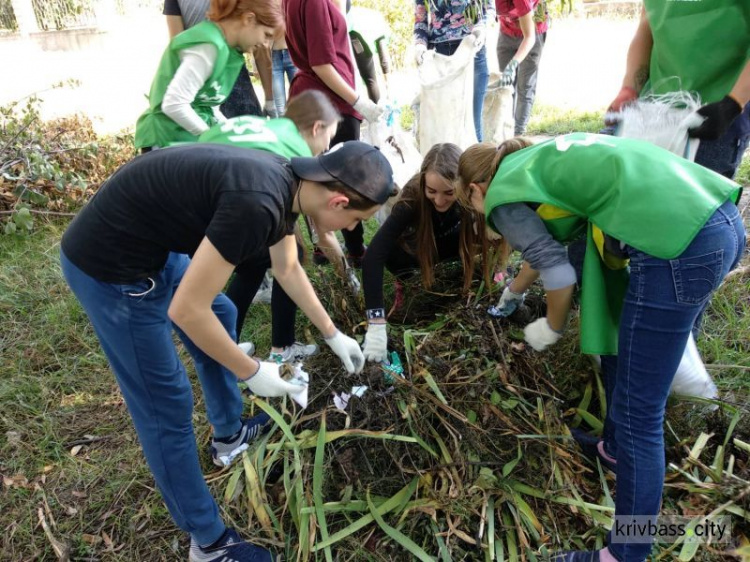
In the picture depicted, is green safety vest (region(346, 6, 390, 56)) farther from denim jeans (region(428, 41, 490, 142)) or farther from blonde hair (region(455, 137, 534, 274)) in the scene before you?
blonde hair (region(455, 137, 534, 274))

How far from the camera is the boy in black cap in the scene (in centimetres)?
120

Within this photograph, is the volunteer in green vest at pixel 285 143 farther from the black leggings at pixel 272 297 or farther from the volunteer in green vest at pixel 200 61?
the volunteer in green vest at pixel 200 61

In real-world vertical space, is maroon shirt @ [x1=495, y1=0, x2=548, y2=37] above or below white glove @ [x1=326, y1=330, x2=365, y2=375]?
above

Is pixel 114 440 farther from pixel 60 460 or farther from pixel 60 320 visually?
pixel 60 320

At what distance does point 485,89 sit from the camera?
3947 millimetres

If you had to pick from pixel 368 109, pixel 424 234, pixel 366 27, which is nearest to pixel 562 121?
pixel 366 27

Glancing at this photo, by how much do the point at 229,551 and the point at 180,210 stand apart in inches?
43.0

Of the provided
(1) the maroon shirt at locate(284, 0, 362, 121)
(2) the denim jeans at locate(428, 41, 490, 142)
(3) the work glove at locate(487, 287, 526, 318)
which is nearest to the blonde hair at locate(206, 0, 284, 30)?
(1) the maroon shirt at locate(284, 0, 362, 121)

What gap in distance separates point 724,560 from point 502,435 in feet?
2.36

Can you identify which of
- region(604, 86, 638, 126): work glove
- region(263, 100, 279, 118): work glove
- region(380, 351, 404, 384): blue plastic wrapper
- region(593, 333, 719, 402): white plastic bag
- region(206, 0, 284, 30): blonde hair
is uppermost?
region(206, 0, 284, 30): blonde hair

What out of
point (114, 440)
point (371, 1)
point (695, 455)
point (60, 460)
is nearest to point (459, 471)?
point (695, 455)

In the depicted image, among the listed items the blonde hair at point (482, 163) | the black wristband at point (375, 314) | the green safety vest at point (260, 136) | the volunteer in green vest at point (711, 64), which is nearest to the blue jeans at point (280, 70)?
the green safety vest at point (260, 136)

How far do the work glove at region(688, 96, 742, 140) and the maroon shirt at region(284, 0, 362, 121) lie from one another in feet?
5.83

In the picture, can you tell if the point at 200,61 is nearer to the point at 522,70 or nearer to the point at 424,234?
the point at 424,234
